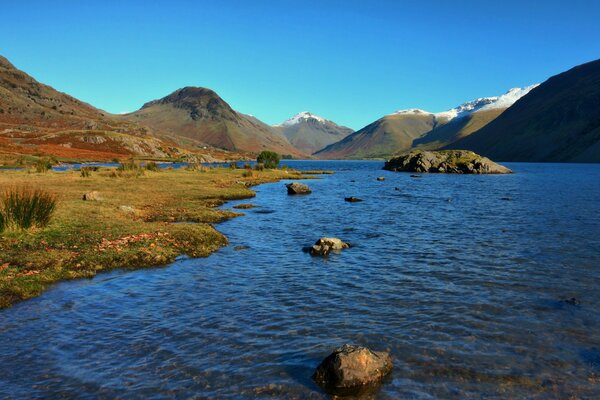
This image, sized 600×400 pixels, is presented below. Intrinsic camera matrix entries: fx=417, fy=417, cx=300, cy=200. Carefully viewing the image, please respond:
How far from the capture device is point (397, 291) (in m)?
16.6

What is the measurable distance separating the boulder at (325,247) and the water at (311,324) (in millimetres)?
683

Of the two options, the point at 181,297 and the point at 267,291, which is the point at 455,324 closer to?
the point at 267,291

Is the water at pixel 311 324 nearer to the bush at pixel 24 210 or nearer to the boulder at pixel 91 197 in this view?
the bush at pixel 24 210

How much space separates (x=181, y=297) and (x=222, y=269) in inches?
160

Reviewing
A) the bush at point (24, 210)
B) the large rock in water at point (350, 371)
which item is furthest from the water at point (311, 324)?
the bush at point (24, 210)

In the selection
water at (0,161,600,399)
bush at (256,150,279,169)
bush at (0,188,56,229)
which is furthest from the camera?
bush at (256,150,279,169)

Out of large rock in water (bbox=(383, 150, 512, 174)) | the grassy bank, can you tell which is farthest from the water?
large rock in water (bbox=(383, 150, 512, 174))

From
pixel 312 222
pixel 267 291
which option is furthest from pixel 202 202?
pixel 267 291

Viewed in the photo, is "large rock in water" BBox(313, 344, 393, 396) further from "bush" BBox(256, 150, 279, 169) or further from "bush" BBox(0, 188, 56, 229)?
"bush" BBox(256, 150, 279, 169)

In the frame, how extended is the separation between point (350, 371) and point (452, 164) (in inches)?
5369

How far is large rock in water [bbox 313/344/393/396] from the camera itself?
Result: 9656 millimetres

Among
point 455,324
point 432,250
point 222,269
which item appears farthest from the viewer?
point 432,250

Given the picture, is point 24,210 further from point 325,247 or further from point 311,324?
point 311,324

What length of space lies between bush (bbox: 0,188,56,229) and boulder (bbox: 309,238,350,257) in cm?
1472
